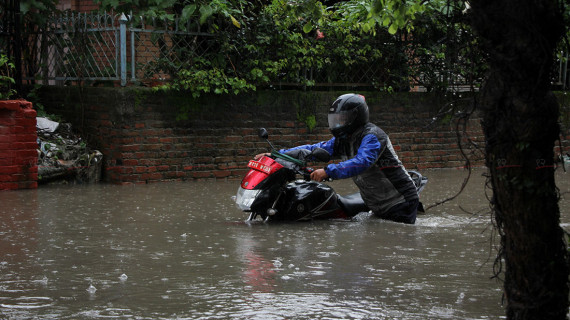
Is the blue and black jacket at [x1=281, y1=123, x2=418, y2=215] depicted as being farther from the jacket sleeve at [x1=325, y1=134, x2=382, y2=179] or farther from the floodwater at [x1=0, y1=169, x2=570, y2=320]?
the floodwater at [x1=0, y1=169, x2=570, y2=320]

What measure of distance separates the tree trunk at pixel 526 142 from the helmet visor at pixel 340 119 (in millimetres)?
4452

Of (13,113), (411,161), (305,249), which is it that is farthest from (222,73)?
(305,249)

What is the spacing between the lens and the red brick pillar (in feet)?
35.5

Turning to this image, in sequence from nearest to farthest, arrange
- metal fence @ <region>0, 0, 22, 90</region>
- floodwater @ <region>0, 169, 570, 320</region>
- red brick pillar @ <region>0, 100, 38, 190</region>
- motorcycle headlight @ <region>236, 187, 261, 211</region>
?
floodwater @ <region>0, 169, 570, 320</region> → motorcycle headlight @ <region>236, 187, 261, 211</region> → red brick pillar @ <region>0, 100, 38, 190</region> → metal fence @ <region>0, 0, 22, 90</region>

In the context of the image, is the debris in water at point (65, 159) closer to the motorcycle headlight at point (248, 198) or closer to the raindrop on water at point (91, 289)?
the motorcycle headlight at point (248, 198)

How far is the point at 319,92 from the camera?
13328mm

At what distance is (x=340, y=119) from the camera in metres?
8.23

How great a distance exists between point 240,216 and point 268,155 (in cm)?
109

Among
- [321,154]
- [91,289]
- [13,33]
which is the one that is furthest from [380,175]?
[13,33]

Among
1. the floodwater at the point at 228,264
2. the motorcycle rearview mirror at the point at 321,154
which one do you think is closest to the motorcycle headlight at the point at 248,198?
the floodwater at the point at 228,264

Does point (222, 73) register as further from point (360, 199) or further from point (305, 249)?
point (305, 249)

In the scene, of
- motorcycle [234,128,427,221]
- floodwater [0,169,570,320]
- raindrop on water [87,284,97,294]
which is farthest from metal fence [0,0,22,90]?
raindrop on water [87,284,97,294]

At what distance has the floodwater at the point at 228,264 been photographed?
4969 millimetres

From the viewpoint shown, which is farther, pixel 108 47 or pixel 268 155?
pixel 108 47
